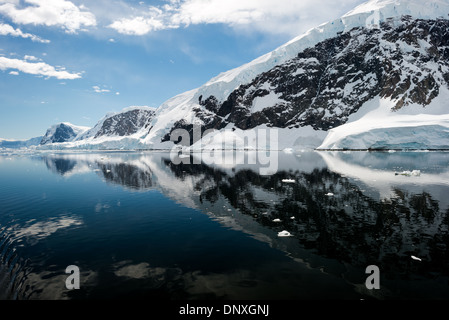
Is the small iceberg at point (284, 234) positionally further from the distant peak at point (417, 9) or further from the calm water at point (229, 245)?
the distant peak at point (417, 9)

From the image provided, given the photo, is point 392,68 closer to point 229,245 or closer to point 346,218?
point 346,218

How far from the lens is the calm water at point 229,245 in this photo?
9.90 m

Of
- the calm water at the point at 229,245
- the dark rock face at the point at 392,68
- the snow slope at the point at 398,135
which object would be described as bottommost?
the calm water at the point at 229,245

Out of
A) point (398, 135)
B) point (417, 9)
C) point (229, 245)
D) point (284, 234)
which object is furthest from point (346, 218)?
point (417, 9)

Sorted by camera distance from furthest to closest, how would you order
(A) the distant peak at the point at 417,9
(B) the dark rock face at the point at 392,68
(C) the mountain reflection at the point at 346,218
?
(A) the distant peak at the point at 417,9, (B) the dark rock face at the point at 392,68, (C) the mountain reflection at the point at 346,218

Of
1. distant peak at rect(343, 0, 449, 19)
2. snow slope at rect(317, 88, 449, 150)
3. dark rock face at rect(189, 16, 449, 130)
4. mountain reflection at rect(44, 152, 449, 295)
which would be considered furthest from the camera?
distant peak at rect(343, 0, 449, 19)

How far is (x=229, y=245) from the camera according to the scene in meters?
14.2

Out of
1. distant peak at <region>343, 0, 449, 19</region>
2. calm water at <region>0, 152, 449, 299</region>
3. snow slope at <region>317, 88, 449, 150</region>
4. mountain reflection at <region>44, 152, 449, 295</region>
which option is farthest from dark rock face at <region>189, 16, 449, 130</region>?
calm water at <region>0, 152, 449, 299</region>

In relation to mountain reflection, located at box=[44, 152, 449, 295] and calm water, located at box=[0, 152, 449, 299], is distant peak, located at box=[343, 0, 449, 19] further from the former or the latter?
calm water, located at box=[0, 152, 449, 299]

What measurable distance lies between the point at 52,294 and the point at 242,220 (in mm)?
12112

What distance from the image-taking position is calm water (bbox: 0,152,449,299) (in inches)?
390

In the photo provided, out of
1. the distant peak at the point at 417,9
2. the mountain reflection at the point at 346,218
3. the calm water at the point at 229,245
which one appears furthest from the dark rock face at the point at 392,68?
A: the calm water at the point at 229,245
